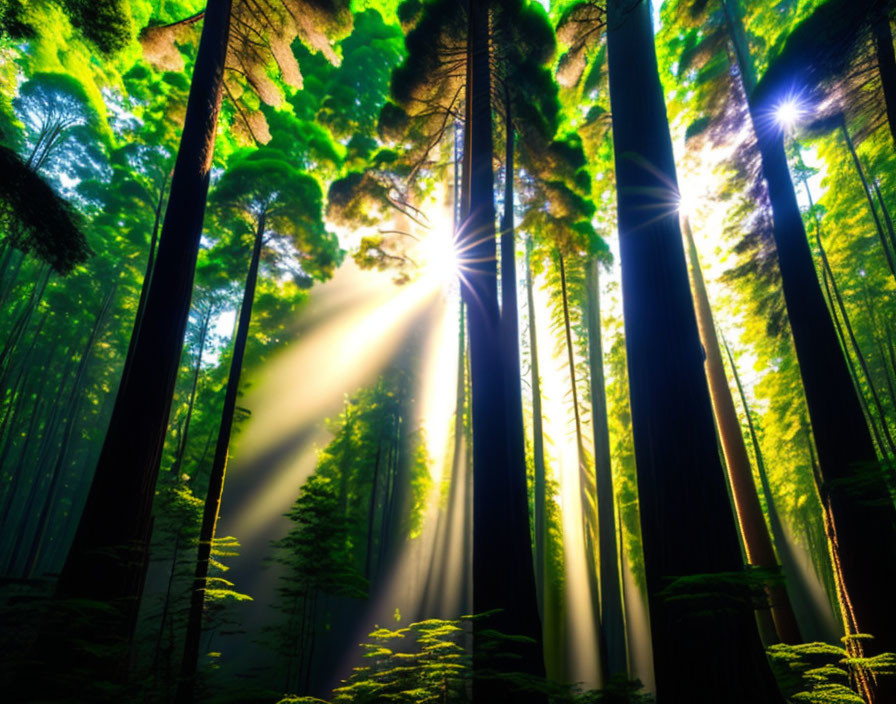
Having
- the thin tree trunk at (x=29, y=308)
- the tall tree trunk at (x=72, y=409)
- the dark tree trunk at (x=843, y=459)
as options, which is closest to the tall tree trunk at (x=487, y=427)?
the dark tree trunk at (x=843, y=459)

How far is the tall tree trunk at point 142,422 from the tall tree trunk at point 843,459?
579 cm

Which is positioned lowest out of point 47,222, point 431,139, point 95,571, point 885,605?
point 885,605

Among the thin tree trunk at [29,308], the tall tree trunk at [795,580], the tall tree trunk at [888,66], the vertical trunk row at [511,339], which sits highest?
the thin tree trunk at [29,308]

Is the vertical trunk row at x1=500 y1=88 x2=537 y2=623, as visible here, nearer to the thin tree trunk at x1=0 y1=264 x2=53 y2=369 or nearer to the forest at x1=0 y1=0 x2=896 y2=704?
the forest at x1=0 y1=0 x2=896 y2=704

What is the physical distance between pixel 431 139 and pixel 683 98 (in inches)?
224

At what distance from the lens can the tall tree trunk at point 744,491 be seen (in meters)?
5.62

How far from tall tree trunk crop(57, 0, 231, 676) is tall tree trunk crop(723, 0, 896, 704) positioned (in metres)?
5.79

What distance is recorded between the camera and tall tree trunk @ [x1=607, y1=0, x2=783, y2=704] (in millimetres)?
2002

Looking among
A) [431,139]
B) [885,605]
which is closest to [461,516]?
[885,605]

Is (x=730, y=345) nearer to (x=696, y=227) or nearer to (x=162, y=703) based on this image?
(x=696, y=227)

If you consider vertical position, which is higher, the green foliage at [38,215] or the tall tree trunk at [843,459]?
the green foliage at [38,215]

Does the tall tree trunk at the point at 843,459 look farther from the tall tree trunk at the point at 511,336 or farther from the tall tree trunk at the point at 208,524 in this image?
the tall tree trunk at the point at 208,524

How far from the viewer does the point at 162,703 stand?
279cm

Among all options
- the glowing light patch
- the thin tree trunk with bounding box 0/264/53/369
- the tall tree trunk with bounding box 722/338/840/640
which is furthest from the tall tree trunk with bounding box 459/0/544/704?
the thin tree trunk with bounding box 0/264/53/369
